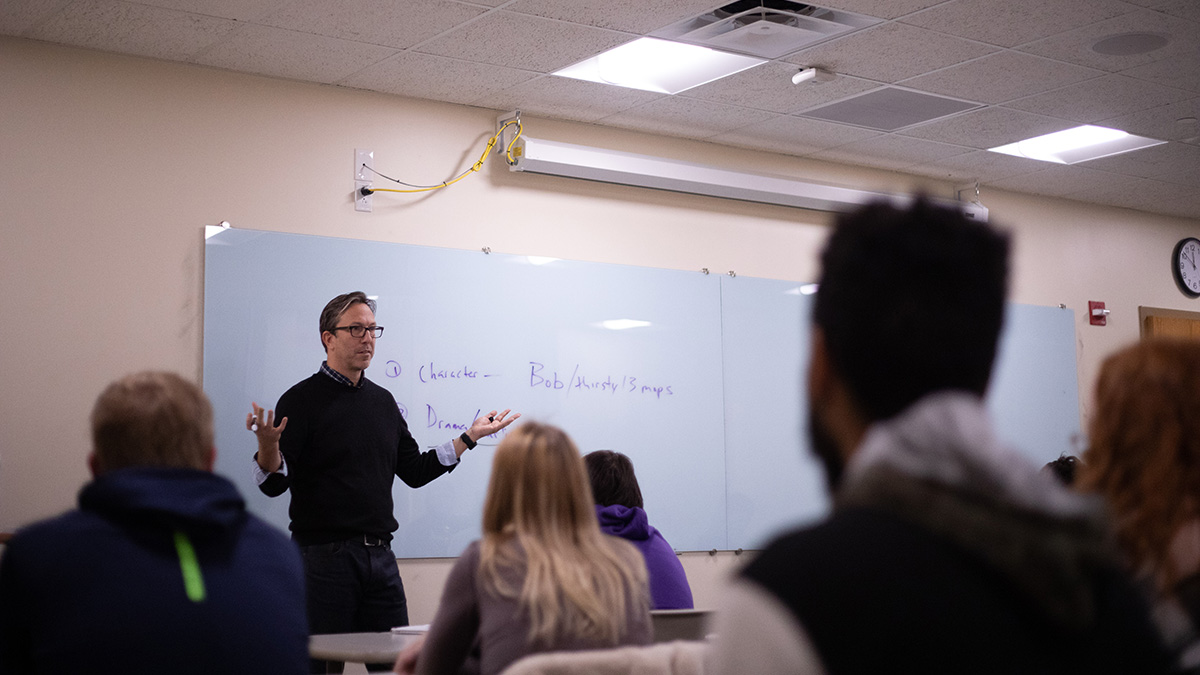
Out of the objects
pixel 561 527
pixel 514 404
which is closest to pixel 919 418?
pixel 561 527

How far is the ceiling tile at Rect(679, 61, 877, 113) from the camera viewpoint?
4.62 meters

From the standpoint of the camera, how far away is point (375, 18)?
397 centimetres

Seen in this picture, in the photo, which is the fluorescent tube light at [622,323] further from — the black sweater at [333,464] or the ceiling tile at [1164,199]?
the ceiling tile at [1164,199]

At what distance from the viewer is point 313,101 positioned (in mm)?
4613

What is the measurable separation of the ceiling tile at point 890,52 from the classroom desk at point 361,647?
277cm

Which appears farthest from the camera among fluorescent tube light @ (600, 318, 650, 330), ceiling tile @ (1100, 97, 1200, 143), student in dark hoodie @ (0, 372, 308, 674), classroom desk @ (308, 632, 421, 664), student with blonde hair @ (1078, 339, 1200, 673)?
fluorescent tube light @ (600, 318, 650, 330)

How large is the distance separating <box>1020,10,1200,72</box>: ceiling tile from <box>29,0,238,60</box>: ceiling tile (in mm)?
3065

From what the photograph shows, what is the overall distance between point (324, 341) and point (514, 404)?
3.91 ft

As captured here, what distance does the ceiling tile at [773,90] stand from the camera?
4.62 m

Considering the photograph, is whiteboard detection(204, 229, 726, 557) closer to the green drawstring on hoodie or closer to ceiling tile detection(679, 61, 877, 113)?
ceiling tile detection(679, 61, 877, 113)

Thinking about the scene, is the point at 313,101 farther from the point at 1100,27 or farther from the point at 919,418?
the point at 919,418

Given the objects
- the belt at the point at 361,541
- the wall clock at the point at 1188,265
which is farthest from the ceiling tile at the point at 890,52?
the wall clock at the point at 1188,265

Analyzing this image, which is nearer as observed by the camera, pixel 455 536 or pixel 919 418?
pixel 919 418

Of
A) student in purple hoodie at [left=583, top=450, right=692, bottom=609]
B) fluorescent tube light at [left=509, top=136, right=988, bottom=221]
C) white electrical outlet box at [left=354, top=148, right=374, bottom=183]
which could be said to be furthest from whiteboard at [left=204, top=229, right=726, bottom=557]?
student in purple hoodie at [left=583, top=450, right=692, bottom=609]
